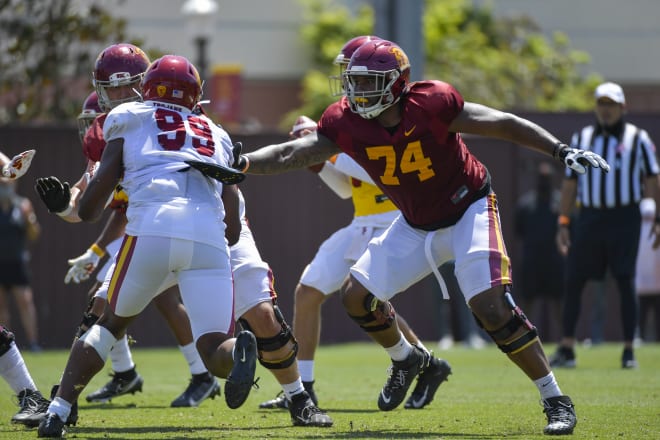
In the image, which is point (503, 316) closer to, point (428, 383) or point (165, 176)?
point (428, 383)

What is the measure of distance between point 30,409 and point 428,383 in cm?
Answer: 248

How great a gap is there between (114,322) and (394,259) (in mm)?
1564

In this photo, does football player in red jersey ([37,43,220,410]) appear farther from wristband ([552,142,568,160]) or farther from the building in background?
the building in background

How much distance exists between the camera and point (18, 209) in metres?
13.4

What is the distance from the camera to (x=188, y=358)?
816cm

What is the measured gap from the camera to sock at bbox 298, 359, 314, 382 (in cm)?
784

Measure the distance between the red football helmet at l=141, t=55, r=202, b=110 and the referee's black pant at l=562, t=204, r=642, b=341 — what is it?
5.40m

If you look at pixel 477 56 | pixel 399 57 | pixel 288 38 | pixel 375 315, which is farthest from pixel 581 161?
pixel 288 38

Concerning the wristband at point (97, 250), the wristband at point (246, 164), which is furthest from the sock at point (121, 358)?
the wristband at point (246, 164)

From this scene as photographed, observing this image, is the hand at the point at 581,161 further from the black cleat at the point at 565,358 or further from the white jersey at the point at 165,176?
the black cleat at the point at 565,358

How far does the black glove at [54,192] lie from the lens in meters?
6.04

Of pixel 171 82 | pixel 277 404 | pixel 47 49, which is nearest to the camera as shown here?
pixel 171 82

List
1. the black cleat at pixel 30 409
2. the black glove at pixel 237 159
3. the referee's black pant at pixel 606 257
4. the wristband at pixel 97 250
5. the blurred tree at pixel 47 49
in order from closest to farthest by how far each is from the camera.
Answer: the black glove at pixel 237 159 → the black cleat at pixel 30 409 → the wristband at pixel 97 250 → the referee's black pant at pixel 606 257 → the blurred tree at pixel 47 49

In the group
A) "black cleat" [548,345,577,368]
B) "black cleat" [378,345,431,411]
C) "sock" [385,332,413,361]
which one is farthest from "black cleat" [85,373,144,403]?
"black cleat" [548,345,577,368]
